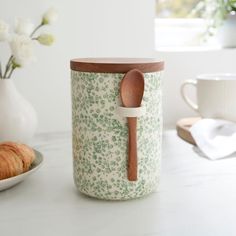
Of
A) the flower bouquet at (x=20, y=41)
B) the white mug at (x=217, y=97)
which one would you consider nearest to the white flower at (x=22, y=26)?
the flower bouquet at (x=20, y=41)

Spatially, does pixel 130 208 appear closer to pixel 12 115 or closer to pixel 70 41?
pixel 12 115

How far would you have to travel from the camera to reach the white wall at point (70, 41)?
1.05 m

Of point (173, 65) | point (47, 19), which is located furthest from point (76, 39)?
point (173, 65)

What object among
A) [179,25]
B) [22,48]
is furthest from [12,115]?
[179,25]

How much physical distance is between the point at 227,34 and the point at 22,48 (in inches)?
26.9

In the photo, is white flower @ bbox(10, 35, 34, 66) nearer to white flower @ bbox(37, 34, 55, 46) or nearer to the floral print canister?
white flower @ bbox(37, 34, 55, 46)

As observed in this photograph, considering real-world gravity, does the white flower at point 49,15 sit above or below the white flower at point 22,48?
above

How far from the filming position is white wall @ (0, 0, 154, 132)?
1050 millimetres

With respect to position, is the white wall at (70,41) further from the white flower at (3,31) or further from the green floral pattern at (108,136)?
the green floral pattern at (108,136)

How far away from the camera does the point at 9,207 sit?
627 mm

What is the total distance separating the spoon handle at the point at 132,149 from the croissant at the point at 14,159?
19 cm

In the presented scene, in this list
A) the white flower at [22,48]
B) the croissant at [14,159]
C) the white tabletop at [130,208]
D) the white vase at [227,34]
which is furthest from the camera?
the white vase at [227,34]

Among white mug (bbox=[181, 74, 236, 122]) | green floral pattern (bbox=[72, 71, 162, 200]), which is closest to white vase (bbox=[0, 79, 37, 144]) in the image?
green floral pattern (bbox=[72, 71, 162, 200])

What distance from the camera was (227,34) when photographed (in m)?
1.27
